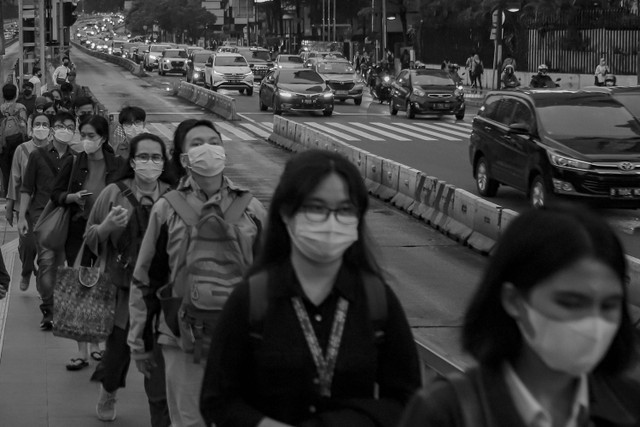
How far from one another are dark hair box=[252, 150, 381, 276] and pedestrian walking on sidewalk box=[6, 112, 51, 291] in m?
7.94

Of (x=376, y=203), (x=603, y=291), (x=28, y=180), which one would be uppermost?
(x=603, y=291)

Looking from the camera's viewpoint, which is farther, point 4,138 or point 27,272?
point 4,138

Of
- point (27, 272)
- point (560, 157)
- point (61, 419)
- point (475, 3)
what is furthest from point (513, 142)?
point (475, 3)

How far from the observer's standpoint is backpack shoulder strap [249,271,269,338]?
3766 millimetres

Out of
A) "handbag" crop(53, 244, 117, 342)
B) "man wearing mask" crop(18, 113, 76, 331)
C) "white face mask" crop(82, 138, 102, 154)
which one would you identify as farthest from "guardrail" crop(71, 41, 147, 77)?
"handbag" crop(53, 244, 117, 342)

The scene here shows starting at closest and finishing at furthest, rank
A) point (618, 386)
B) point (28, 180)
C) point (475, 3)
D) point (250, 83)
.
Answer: point (618, 386) → point (28, 180) → point (250, 83) → point (475, 3)

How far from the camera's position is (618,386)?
295cm

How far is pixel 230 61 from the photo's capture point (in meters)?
58.4

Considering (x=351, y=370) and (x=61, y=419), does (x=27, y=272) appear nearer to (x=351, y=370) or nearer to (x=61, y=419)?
(x=61, y=419)

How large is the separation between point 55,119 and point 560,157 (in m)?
9.23

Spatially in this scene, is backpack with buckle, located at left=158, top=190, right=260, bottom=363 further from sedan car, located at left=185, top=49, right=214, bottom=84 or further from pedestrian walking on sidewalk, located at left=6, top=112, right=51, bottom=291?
sedan car, located at left=185, top=49, right=214, bottom=84

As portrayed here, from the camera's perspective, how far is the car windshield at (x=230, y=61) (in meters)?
58.1

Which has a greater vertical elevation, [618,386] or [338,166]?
[338,166]

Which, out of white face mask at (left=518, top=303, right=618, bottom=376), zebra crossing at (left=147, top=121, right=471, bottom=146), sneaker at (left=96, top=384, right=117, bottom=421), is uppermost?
white face mask at (left=518, top=303, right=618, bottom=376)
